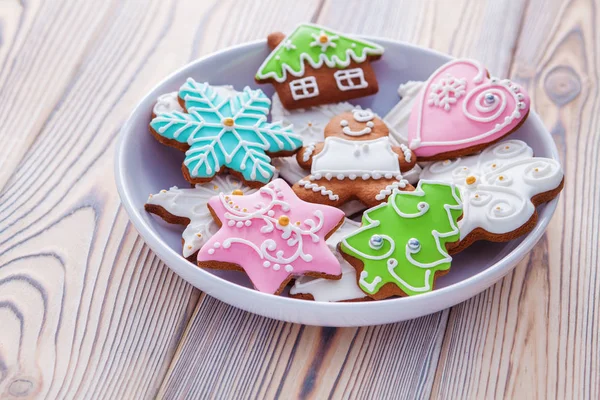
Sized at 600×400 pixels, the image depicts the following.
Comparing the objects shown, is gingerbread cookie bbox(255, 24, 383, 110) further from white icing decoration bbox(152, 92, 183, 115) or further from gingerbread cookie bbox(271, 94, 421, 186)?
white icing decoration bbox(152, 92, 183, 115)

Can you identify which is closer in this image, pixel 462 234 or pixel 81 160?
pixel 462 234

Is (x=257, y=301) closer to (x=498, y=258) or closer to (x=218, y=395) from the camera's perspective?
(x=218, y=395)

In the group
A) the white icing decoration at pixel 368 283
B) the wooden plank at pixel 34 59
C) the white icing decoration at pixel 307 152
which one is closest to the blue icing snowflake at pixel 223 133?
the white icing decoration at pixel 307 152

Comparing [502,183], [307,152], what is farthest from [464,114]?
[307,152]

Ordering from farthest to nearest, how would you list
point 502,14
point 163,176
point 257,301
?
point 502,14 → point 163,176 → point 257,301

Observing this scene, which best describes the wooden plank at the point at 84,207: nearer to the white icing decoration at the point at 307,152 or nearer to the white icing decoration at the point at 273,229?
the white icing decoration at the point at 273,229

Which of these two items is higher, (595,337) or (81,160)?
(81,160)

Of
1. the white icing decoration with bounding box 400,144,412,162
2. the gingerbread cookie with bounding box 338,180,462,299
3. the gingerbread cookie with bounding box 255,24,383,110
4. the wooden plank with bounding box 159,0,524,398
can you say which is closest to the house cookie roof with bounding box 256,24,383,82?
the gingerbread cookie with bounding box 255,24,383,110

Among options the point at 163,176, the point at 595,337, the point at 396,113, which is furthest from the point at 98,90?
the point at 595,337
